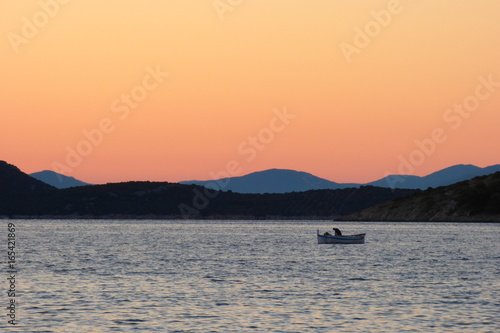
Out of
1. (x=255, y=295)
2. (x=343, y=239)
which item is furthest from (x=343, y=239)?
(x=255, y=295)

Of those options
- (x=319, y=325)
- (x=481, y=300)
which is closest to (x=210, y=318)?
(x=319, y=325)

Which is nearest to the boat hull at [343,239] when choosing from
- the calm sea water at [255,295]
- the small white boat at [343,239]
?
the small white boat at [343,239]

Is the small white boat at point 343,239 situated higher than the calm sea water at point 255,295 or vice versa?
the small white boat at point 343,239

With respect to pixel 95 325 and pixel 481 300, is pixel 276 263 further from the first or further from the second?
pixel 95 325

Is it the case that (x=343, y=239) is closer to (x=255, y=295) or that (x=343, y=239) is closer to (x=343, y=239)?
(x=343, y=239)

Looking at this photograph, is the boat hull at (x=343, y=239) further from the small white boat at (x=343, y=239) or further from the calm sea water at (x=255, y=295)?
the calm sea water at (x=255, y=295)

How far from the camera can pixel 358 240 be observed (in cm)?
13900

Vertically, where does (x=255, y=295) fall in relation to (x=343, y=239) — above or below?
below

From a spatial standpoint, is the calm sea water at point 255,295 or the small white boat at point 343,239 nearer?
the calm sea water at point 255,295

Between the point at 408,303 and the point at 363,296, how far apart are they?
4566 millimetres

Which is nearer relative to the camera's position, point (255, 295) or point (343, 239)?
point (255, 295)

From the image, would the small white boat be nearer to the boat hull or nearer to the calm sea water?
the boat hull

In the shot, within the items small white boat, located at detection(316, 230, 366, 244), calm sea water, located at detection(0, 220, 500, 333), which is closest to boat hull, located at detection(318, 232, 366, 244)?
small white boat, located at detection(316, 230, 366, 244)

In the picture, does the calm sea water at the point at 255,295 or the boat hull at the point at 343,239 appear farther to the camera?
the boat hull at the point at 343,239
